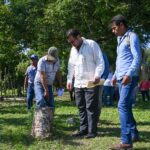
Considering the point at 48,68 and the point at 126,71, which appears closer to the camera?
the point at 126,71

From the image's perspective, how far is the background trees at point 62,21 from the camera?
1770 cm

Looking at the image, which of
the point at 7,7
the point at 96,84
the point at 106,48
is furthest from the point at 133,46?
the point at 7,7

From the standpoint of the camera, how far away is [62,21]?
1866 centimetres

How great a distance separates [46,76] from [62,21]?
388 inches

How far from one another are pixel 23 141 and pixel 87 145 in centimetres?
120

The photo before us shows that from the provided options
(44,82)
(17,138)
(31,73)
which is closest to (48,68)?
(44,82)

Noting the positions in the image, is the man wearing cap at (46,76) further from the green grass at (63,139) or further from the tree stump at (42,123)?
the tree stump at (42,123)

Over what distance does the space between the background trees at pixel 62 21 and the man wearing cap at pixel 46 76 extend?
847 cm

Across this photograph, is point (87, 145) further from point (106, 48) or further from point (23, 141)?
point (106, 48)

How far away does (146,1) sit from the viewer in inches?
688

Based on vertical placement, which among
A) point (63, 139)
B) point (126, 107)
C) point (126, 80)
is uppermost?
point (126, 80)

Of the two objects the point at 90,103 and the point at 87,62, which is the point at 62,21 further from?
the point at 90,103

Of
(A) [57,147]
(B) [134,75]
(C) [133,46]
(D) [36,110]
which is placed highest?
(C) [133,46]

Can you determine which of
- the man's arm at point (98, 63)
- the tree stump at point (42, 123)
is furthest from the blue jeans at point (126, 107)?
the tree stump at point (42, 123)
